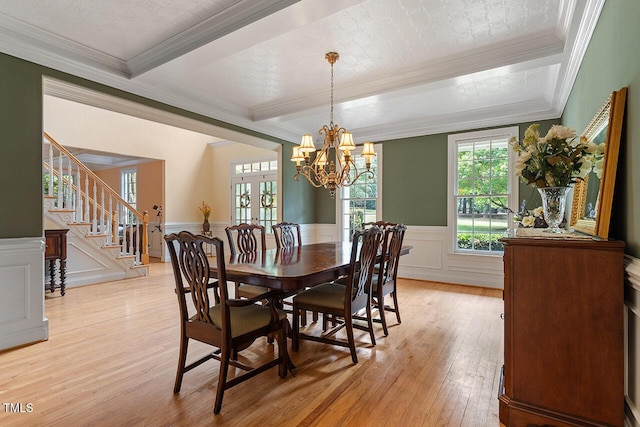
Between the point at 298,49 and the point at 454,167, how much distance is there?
338 centimetres

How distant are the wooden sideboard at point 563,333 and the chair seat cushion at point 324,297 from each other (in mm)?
1219

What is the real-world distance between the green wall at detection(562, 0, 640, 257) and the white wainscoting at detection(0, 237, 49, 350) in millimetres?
4240

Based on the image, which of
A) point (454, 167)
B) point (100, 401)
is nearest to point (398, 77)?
point (454, 167)

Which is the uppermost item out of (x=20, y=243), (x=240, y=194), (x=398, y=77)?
(x=398, y=77)

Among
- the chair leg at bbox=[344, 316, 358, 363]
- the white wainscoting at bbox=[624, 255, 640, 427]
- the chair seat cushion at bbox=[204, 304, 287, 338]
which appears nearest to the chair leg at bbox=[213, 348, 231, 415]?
the chair seat cushion at bbox=[204, 304, 287, 338]

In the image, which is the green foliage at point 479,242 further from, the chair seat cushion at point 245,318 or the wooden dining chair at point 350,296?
the chair seat cushion at point 245,318

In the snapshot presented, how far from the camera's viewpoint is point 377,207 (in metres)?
6.03

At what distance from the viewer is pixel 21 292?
9.30 feet

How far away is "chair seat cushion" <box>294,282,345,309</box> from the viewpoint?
259cm

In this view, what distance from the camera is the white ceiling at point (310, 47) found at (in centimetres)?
245

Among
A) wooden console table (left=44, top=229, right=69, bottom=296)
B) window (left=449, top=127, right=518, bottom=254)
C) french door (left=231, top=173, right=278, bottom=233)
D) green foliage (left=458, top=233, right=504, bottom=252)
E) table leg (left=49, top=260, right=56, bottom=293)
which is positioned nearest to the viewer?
wooden console table (left=44, top=229, right=69, bottom=296)

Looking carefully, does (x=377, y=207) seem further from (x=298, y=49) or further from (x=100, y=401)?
(x=100, y=401)

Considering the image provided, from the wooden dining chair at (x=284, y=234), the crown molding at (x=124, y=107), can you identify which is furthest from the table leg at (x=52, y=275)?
the wooden dining chair at (x=284, y=234)

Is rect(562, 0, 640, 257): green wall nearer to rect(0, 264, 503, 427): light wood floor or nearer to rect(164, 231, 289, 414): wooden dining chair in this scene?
rect(0, 264, 503, 427): light wood floor
